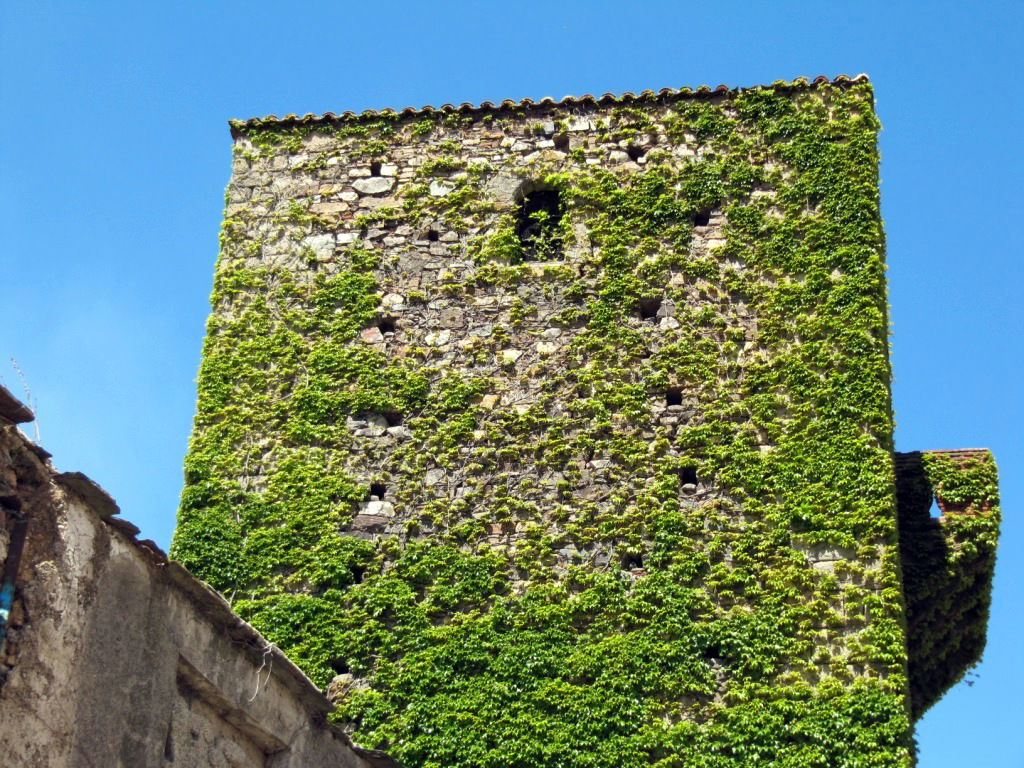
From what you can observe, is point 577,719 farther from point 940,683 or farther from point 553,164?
point 553,164

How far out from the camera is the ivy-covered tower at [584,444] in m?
12.8

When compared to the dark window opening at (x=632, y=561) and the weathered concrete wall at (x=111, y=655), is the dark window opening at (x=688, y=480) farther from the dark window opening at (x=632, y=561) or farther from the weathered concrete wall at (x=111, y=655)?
the weathered concrete wall at (x=111, y=655)

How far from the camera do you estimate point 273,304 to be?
50.8ft

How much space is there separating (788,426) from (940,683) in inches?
126

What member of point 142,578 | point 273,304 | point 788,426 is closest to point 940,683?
point 788,426

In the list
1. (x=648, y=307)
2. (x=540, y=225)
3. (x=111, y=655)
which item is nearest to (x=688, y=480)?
(x=648, y=307)

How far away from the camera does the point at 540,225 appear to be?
15.7m

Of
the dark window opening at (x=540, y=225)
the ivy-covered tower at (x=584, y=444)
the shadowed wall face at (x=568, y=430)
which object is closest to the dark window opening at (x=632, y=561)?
the shadowed wall face at (x=568, y=430)

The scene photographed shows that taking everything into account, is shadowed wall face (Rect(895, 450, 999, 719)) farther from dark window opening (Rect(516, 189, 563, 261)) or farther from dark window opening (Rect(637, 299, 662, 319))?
dark window opening (Rect(516, 189, 563, 261))

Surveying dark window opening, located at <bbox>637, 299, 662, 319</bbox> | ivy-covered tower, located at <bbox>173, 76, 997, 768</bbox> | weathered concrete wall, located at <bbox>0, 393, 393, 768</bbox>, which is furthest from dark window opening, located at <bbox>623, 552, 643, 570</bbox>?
weathered concrete wall, located at <bbox>0, 393, 393, 768</bbox>

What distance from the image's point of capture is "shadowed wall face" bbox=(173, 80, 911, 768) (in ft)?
41.8

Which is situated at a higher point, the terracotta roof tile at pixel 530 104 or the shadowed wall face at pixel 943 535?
the terracotta roof tile at pixel 530 104

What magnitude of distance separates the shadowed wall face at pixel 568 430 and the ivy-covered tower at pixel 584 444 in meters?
0.03

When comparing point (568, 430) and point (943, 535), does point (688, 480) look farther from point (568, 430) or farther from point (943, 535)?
point (943, 535)
